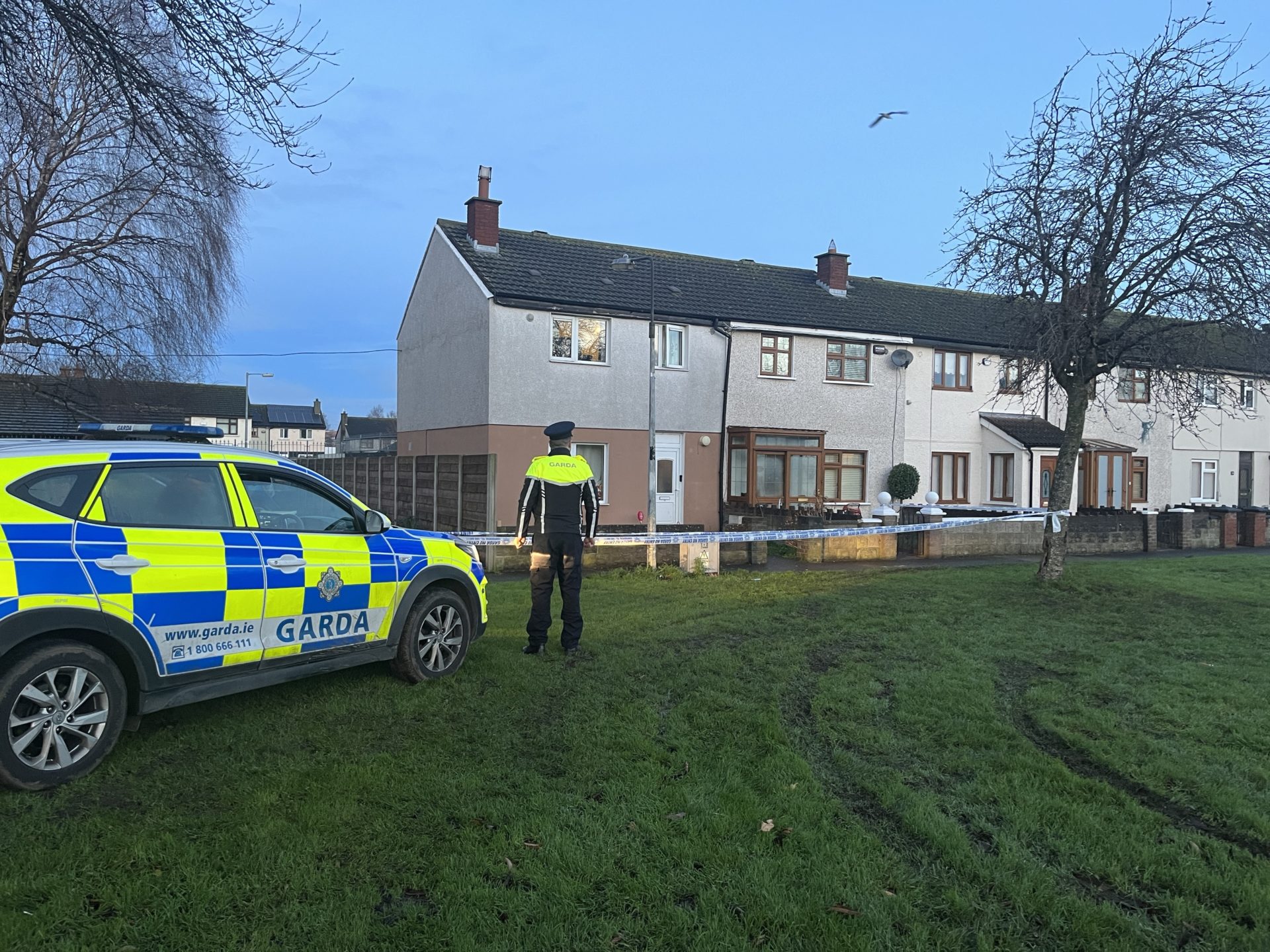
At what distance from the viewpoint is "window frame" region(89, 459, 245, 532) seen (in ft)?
15.7

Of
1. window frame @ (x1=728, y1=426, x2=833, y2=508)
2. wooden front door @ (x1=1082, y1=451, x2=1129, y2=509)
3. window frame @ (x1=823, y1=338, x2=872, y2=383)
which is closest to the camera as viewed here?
window frame @ (x1=728, y1=426, x2=833, y2=508)

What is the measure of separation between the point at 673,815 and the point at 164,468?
3461mm

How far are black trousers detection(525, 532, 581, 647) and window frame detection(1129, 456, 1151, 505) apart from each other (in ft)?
77.1

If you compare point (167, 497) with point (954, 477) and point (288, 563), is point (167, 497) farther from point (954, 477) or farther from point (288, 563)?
point (954, 477)

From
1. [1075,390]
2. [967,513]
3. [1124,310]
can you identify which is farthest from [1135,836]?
[967,513]

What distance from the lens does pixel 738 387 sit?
70.6 ft

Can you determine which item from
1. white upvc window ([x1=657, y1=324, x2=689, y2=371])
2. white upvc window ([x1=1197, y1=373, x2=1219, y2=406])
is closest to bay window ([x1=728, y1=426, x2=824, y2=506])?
white upvc window ([x1=657, y1=324, x2=689, y2=371])

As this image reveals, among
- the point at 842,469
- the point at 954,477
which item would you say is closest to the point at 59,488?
the point at 842,469

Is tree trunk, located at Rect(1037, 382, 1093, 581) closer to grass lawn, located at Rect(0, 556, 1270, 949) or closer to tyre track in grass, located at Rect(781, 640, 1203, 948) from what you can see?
grass lawn, located at Rect(0, 556, 1270, 949)

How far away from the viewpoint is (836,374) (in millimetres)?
22984

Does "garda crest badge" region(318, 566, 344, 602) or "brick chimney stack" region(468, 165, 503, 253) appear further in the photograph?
"brick chimney stack" region(468, 165, 503, 253)

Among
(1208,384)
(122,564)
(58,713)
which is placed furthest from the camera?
→ (1208,384)

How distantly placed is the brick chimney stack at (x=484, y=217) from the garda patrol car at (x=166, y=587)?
15.0m

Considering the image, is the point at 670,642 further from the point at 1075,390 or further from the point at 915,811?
the point at 1075,390
